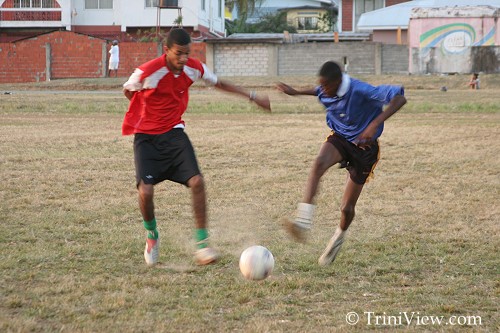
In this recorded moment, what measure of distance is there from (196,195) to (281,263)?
0.92 meters

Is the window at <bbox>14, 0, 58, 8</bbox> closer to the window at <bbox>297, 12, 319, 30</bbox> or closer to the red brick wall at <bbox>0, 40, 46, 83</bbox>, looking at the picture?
the red brick wall at <bbox>0, 40, 46, 83</bbox>

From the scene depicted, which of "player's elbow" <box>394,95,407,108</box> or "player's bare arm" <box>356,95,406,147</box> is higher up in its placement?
"player's elbow" <box>394,95,407,108</box>

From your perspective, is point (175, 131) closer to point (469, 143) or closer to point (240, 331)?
point (240, 331)

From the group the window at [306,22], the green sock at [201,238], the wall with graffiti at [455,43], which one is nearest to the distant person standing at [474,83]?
the wall with graffiti at [455,43]

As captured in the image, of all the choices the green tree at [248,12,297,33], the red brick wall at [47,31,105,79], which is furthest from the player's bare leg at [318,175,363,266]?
the green tree at [248,12,297,33]

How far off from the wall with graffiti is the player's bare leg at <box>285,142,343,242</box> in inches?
1211

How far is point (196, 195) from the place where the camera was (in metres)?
6.49

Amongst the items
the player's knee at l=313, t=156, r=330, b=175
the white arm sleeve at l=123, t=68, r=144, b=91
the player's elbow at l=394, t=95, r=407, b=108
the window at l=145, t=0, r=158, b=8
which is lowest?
the player's knee at l=313, t=156, r=330, b=175

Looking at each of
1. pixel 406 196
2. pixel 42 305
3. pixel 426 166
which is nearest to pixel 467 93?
pixel 426 166

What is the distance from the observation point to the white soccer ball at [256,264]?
231 inches

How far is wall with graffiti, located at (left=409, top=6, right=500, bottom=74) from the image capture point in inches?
1428

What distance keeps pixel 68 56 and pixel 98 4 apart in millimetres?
8975

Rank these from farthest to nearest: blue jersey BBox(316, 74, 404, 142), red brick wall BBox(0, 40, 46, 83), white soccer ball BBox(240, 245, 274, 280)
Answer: red brick wall BBox(0, 40, 46, 83) → blue jersey BBox(316, 74, 404, 142) → white soccer ball BBox(240, 245, 274, 280)

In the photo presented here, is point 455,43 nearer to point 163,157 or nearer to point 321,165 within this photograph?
point 321,165
